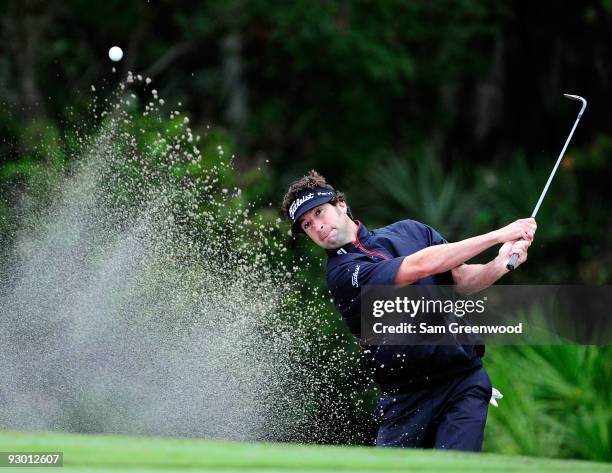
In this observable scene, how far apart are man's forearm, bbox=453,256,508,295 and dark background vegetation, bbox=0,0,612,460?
14.7ft

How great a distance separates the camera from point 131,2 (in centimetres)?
1390

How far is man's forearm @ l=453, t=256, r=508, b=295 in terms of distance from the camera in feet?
16.4

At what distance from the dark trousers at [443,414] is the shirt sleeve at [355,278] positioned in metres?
0.50

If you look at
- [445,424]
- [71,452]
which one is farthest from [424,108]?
[71,452]

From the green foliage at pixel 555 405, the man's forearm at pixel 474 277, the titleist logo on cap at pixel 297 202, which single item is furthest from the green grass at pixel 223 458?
the green foliage at pixel 555 405

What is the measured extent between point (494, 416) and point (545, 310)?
122 centimetres

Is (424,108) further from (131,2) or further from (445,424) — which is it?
(445,424)

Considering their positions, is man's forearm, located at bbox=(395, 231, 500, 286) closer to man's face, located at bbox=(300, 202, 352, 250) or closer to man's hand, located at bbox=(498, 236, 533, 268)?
man's hand, located at bbox=(498, 236, 533, 268)

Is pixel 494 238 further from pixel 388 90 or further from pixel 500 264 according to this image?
pixel 388 90

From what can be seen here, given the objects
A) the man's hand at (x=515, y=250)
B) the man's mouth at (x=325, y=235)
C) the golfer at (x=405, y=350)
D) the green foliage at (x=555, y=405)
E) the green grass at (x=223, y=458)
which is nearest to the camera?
the green grass at (x=223, y=458)

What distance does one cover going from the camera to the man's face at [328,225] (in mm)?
5051

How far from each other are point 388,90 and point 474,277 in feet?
33.6

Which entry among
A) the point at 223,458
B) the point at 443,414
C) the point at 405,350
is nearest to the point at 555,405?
the point at 443,414

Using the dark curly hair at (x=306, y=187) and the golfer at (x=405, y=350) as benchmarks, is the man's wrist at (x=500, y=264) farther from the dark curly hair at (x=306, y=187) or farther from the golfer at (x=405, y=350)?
the dark curly hair at (x=306, y=187)
